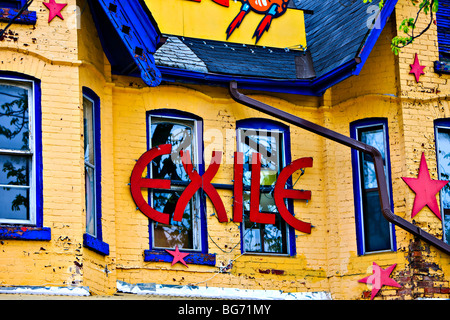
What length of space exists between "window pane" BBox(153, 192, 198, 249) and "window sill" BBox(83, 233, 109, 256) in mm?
1028

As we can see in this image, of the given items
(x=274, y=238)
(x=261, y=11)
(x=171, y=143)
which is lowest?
(x=274, y=238)

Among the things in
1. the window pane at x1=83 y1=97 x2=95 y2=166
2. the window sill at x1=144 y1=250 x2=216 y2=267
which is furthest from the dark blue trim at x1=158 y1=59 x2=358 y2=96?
the window sill at x1=144 y1=250 x2=216 y2=267

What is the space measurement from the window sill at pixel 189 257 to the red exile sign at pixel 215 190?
50 cm

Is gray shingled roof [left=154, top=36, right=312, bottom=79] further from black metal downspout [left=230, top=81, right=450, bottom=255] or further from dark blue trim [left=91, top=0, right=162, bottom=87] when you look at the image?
dark blue trim [left=91, top=0, right=162, bottom=87]

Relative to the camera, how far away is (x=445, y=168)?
1585 centimetres

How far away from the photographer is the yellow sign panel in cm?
1586

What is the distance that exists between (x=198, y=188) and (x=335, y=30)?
11.1ft

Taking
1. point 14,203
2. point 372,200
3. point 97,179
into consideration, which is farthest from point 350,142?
point 14,203

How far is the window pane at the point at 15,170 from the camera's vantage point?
13320 mm

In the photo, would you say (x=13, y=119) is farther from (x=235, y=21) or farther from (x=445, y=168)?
(x=445, y=168)

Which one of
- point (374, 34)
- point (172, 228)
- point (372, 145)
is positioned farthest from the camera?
point (372, 145)

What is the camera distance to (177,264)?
14672 millimetres

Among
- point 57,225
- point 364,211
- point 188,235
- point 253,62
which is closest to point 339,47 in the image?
point 253,62
